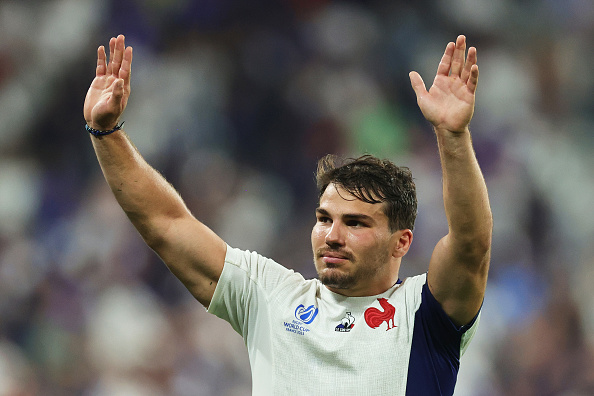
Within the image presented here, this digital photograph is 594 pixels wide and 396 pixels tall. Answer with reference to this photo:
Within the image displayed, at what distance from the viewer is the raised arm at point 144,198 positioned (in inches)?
111

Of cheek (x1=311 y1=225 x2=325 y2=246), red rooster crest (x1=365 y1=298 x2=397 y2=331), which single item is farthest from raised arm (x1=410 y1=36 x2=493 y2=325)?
cheek (x1=311 y1=225 x2=325 y2=246)

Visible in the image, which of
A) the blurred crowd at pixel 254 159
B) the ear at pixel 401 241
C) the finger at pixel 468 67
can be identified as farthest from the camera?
the blurred crowd at pixel 254 159

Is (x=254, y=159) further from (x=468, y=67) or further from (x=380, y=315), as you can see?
(x=468, y=67)

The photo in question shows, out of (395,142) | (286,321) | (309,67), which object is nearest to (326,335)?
(286,321)

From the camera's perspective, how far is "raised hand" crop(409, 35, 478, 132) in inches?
98.5

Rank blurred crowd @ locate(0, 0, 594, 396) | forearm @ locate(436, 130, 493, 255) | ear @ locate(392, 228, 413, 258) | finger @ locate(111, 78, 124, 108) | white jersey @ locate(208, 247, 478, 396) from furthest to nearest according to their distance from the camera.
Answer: blurred crowd @ locate(0, 0, 594, 396)
ear @ locate(392, 228, 413, 258)
finger @ locate(111, 78, 124, 108)
white jersey @ locate(208, 247, 478, 396)
forearm @ locate(436, 130, 493, 255)

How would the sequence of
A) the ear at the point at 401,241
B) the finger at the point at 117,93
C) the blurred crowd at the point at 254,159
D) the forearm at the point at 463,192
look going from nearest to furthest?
1. the forearm at the point at 463,192
2. the finger at the point at 117,93
3. the ear at the point at 401,241
4. the blurred crowd at the point at 254,159

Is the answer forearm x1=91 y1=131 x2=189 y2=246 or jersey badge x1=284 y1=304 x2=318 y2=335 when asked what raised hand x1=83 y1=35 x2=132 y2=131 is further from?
jersey badge x1=284 y1=304 x2=318 y2=335

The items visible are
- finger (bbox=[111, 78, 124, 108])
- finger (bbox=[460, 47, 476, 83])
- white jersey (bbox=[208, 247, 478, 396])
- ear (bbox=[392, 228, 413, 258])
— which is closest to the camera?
finger (bbox=[460, 47, 476, 83])

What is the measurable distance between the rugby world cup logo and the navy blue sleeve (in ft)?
1.46

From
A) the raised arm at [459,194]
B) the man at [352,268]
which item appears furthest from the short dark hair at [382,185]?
the raised arm at [459,194]

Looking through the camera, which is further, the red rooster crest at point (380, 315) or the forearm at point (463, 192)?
the red rooster crest at point (380, 315)

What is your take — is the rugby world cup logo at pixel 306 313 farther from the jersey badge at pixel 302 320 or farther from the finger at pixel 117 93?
the finger at pixel 117 93

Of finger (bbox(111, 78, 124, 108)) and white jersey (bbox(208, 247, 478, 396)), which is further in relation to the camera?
finger (bbox(111, 78, 124, 108))
